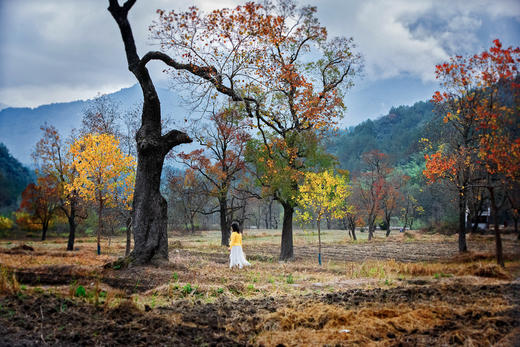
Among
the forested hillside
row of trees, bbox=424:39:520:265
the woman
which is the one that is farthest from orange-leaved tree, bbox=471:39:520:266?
the forested hillside

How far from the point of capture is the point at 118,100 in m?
23.0

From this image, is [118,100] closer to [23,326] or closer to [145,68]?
[145,68]

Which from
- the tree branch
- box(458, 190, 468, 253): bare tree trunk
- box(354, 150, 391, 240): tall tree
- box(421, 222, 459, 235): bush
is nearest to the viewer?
the tree branch

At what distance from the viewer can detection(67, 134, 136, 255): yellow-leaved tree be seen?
54.9 ft

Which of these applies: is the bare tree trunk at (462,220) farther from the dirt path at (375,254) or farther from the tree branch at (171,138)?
the tree branch at (171,138)

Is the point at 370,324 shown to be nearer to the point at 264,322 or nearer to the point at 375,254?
the point at 264,322

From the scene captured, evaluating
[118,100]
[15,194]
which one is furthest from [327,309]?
[15,194]

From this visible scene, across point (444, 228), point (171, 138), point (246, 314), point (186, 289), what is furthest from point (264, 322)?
point (444, 228)

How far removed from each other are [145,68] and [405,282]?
9361 millimetres

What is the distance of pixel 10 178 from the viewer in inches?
1298

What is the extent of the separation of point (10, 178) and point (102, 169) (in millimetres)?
22822

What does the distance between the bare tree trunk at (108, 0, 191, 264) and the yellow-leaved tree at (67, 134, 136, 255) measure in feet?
24.3

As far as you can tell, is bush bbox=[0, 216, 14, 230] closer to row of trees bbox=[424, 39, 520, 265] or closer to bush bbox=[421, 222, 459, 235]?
row of trees bbox=[424, 39, 520, 265]

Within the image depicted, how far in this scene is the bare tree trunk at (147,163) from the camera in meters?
9.77
